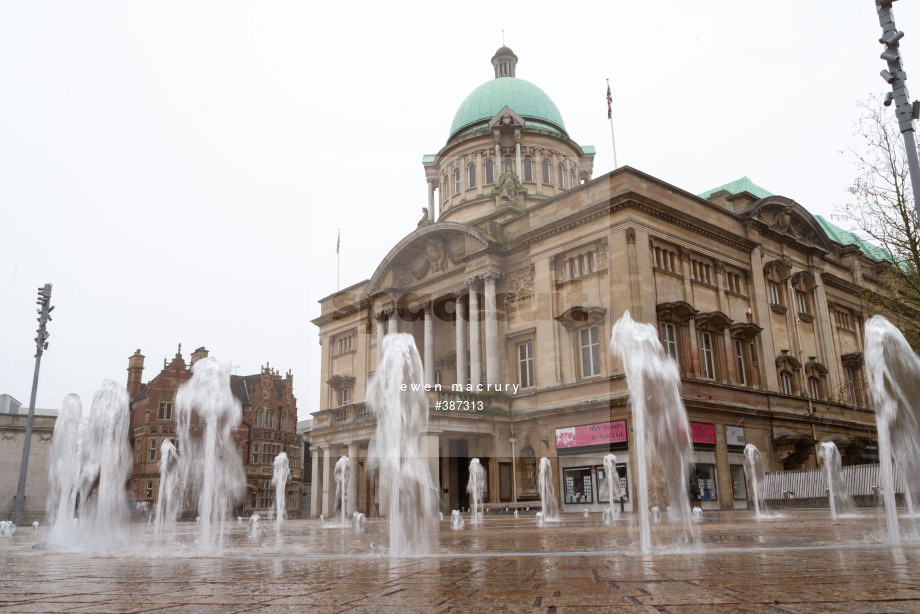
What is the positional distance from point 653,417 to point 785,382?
18.7m

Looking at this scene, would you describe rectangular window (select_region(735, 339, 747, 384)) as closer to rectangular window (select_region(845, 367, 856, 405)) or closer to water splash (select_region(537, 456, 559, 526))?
water splash (select_region(537, 456, 559, 526))

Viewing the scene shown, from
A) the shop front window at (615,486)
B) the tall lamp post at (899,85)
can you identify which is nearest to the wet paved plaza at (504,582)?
the tall lamp post at (899,85)

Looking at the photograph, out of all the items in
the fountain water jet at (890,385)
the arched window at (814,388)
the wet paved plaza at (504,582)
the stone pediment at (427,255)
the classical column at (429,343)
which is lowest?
the wet paved plaza at (504,582)

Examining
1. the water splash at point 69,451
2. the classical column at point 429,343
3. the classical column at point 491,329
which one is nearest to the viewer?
the water splash at point 69,451

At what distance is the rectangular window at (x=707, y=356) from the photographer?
3583 cm

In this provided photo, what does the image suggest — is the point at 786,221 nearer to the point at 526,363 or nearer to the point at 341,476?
the point at 526,363

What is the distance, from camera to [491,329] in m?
38.4

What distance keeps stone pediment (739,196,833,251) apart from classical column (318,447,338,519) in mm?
27623

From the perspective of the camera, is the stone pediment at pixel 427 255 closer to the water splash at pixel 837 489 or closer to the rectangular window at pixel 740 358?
the rectangular window at pixel 740 358

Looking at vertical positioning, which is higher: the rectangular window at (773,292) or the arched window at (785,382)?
the rectangular window at (773,292)

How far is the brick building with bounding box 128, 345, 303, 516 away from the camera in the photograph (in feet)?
193

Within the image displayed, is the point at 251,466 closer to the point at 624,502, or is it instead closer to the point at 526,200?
the point at 526,200

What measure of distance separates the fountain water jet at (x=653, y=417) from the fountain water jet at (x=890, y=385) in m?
3.54

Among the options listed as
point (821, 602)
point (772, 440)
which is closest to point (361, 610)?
point (821, 602)
